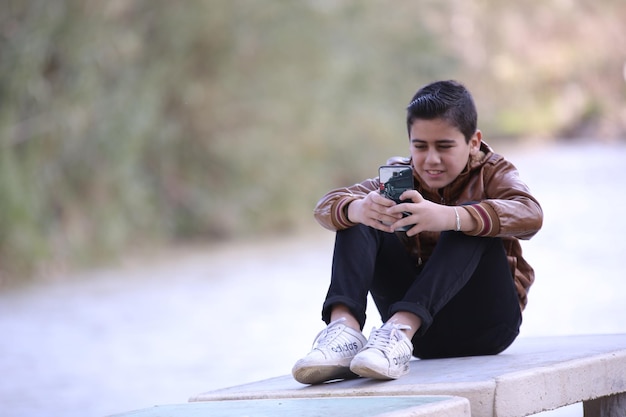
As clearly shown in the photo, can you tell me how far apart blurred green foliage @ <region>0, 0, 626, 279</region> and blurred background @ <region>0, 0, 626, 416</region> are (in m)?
0.02

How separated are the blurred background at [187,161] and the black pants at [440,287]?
180cm

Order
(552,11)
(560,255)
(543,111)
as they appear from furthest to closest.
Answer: (543,111) → (552,11) → (560,255)

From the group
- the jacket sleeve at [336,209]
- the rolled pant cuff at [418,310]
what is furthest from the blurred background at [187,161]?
the rolled pant cuff at [418,310]

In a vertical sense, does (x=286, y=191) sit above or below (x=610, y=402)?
above

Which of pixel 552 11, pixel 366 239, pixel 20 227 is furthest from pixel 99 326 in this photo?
pixel 552 11

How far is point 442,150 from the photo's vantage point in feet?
8.68

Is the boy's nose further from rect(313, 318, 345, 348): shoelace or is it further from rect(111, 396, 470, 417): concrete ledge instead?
rect(111, 396, 470, 417): concrete ledge

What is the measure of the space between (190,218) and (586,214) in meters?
4.56

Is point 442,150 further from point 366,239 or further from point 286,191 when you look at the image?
point 286,191

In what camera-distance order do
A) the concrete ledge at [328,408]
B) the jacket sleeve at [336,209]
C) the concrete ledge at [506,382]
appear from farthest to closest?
1. the jacket sleeve at [336,209]
2. the concrete ledge at [506,382]
3. the concrete ledge at [328,408]

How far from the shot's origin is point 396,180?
2539 mm

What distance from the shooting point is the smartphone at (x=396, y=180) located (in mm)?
2529

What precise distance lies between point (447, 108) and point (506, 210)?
12.7 inches

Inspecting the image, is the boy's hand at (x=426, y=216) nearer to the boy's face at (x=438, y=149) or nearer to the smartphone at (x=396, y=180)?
the smartphone at (x=396, y=180)
